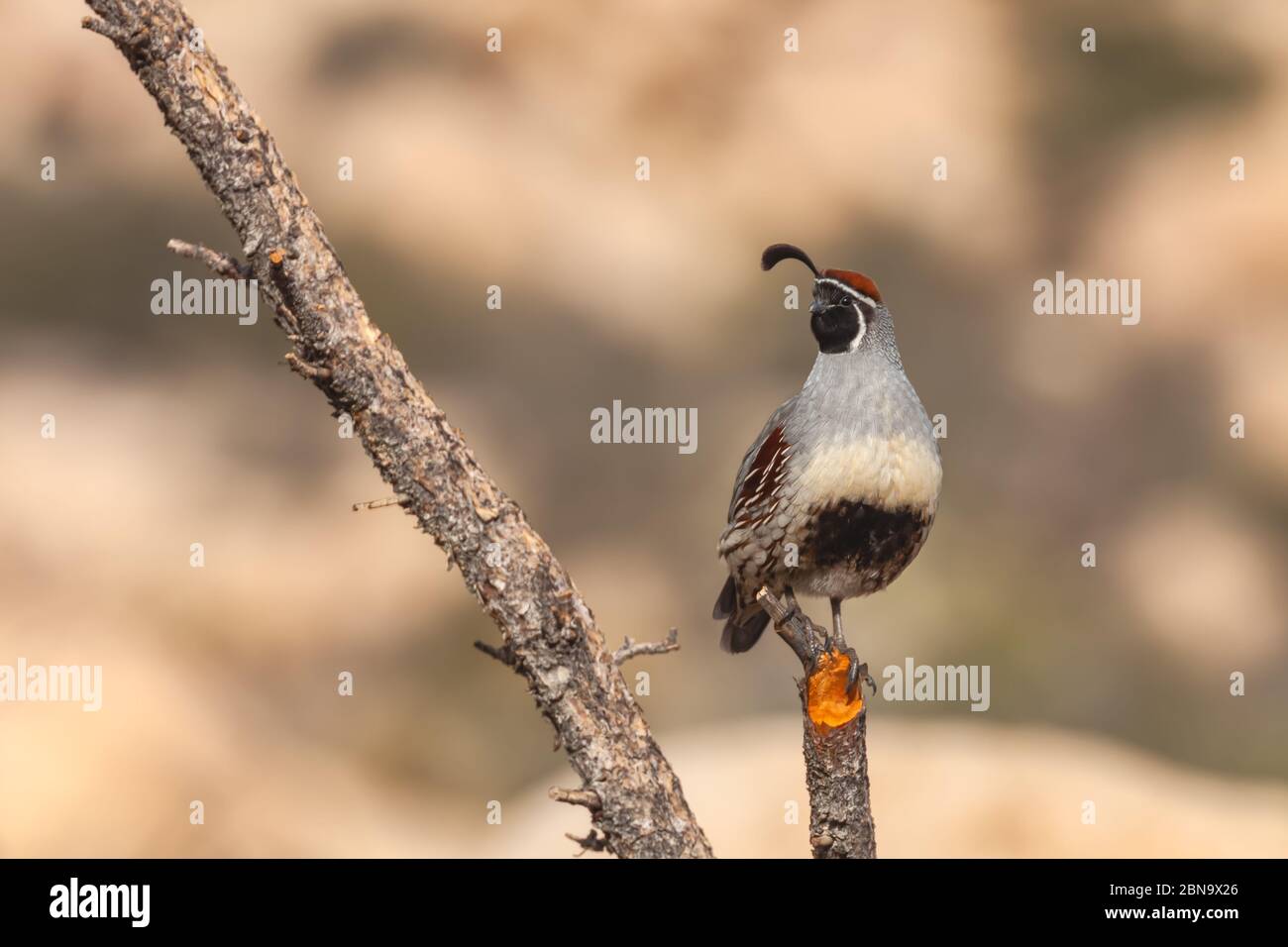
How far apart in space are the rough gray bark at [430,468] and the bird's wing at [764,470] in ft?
3.14

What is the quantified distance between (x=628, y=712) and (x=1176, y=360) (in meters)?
12.1

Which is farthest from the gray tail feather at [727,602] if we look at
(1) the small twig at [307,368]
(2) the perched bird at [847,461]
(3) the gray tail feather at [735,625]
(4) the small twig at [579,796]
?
(1) the small twig at [307,368]

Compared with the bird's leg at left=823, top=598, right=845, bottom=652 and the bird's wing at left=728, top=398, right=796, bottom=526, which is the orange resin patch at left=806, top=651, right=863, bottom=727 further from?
the bird's wing at left=728, top=398, right=796, bottom=526

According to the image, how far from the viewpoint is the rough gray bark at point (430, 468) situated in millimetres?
4480

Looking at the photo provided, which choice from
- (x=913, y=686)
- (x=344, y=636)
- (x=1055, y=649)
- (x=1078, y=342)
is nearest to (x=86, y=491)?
(x=344, y=636)

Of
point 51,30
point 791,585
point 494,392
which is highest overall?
point 51,30

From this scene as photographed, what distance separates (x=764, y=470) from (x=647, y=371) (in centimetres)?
955

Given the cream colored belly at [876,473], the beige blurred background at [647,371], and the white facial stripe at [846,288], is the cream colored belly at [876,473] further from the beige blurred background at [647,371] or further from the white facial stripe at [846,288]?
the beige blurred background at [647,371]

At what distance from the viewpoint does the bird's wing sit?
5297 mm

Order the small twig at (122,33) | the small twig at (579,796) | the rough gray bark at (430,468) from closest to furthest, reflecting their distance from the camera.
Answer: the small twig at (122,33) → the rough gray bark at (430,468) → the small twig at (579,796)

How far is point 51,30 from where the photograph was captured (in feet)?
49.8

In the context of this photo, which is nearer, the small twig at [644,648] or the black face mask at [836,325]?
the small twig at [644,648]

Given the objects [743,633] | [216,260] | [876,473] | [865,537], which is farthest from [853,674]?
[216,260]

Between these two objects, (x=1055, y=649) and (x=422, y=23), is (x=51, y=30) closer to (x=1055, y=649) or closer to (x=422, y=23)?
(x=422, y=23)
